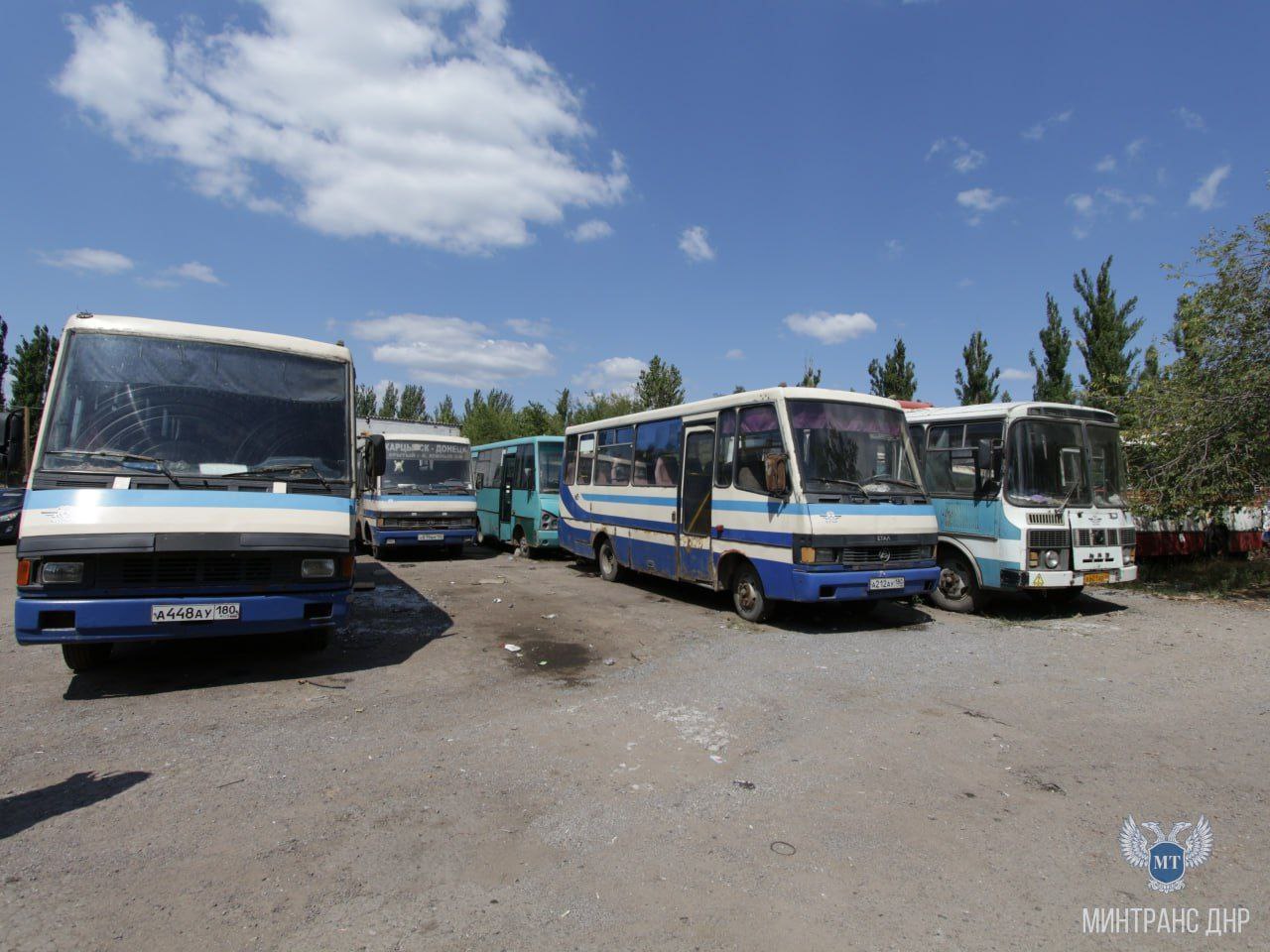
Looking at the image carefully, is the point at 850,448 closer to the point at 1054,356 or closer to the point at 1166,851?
the point at 1166,851

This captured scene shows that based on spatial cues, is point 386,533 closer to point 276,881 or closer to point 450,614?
point 450,614

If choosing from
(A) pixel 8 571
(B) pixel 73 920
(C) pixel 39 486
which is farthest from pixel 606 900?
(A) pixel 8 571

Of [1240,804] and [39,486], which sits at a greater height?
[39,486]

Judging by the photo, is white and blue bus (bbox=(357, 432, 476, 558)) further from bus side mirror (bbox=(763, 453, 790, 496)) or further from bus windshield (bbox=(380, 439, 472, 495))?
bus side mirror (bbox=(763, 453, 790, 496))

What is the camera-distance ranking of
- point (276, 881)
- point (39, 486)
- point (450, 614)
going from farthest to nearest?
point (450, 614)
point (39, 486)
point (276, 881)

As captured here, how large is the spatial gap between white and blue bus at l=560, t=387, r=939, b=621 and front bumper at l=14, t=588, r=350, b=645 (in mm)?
4889

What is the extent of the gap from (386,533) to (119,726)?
10146mm

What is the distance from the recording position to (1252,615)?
31.5 feet

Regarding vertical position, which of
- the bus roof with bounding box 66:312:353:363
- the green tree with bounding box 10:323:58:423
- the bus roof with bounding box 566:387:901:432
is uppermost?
the green tree with bounding box 10:323:58:423

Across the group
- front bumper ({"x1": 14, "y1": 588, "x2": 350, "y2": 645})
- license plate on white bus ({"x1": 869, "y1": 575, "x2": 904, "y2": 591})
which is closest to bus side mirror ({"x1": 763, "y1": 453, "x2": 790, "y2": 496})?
license plate on white bus ({"x1": 869, "y1": 575, "x2": 904, "y2": 591})

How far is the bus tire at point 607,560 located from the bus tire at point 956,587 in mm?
5135

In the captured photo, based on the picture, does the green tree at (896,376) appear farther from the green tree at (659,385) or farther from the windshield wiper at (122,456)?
the windshield wiper at (122,456)

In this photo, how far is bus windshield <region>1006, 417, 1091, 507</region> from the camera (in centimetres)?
896

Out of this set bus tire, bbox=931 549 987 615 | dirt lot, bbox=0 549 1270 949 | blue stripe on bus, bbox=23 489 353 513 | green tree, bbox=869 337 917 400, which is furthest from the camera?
green tree, bbox=869 337 917 400
